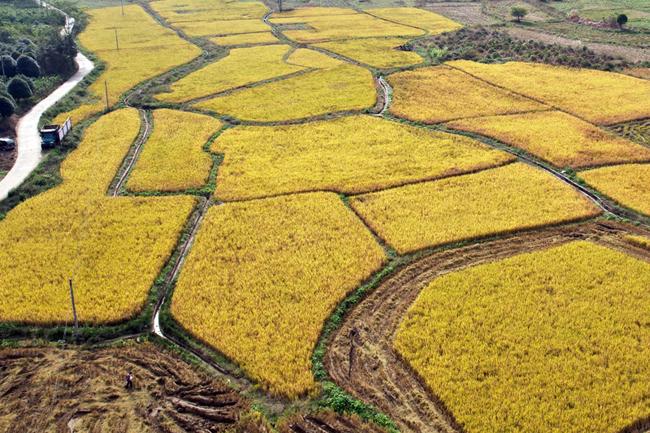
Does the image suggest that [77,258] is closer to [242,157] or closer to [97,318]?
[97,318]

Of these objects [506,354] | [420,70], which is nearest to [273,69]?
[420,70]

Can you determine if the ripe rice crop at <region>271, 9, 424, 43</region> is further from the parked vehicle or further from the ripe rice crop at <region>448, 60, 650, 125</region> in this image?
the parked vehicle

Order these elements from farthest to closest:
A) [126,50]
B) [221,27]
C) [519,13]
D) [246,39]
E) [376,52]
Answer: [221,27] → [519,13] → [246,39] → [126,50] → [376,52]

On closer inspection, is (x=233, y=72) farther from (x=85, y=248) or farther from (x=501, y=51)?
(x=85, y=248)

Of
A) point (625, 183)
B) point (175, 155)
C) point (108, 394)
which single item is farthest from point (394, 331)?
point (175, 155)

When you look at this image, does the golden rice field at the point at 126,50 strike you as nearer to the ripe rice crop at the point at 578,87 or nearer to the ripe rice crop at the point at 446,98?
the ripe rice crop at the point at 446,98

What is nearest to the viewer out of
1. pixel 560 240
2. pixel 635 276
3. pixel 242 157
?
pixel 635 276
